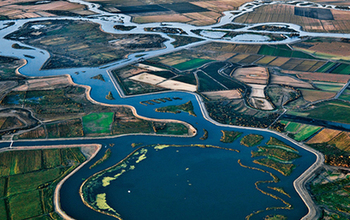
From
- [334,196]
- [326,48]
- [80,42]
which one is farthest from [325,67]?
[80,42]

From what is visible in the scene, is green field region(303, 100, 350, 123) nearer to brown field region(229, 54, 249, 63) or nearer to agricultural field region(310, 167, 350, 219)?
agricultural field region(310, 167, 350, 219)

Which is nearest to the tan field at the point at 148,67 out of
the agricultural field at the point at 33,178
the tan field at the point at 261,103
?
the tan field at the point at 261,103

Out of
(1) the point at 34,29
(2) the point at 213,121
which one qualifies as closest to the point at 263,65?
(2) the point at 213,121

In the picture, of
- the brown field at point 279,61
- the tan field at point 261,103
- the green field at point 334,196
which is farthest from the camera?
the brown field at point 279,61

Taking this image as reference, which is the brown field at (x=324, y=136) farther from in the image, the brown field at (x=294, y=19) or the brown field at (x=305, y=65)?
the brown field at (x=294, y=19)

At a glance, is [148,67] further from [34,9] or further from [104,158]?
[34,9]

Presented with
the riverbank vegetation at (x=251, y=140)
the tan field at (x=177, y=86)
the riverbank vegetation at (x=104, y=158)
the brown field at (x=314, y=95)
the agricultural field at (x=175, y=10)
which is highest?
the brown field at (x=314, y=95)

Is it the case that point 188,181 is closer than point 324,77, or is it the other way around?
point 188,181
